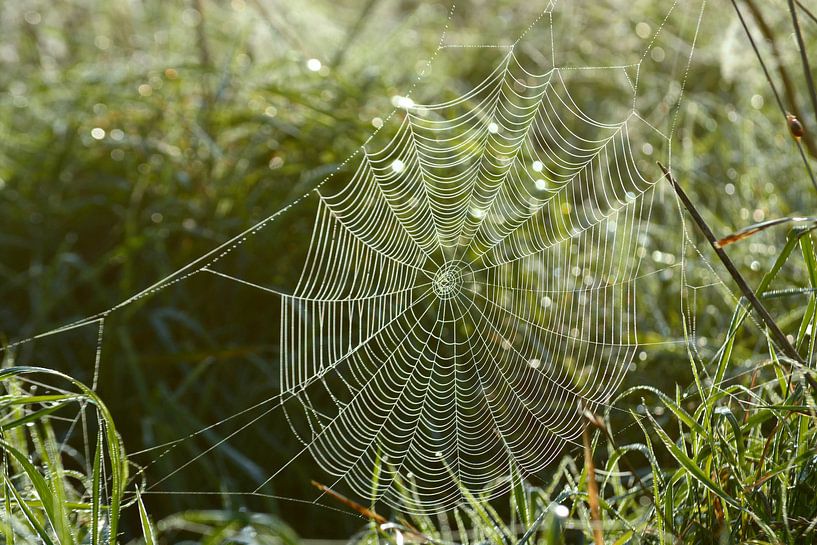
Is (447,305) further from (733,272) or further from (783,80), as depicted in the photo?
(733,272)

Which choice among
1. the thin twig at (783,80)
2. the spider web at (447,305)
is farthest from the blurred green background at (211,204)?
the thin twig at (783,80)

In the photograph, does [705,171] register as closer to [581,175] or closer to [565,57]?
[581,175]

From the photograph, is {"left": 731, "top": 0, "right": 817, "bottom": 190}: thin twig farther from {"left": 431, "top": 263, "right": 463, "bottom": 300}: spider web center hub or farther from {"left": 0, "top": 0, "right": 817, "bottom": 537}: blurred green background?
{"left": 431, "top": 263, "right": 463, "bottom": 300}: spider web center hub

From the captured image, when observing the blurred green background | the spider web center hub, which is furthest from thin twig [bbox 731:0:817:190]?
the spider web center hub

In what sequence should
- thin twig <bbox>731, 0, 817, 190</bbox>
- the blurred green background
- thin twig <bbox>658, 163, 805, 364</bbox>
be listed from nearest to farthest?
thin twig <bbox>658, 163, 805, 364</bbox>
thin twig <bbox>731, 0, 817, 190</bbox>
the blurred green background

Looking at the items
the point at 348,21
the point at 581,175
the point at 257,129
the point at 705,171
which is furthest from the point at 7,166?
the point at 348,21

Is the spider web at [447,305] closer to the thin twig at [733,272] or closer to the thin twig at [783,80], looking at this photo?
the thin twig at [783,80]

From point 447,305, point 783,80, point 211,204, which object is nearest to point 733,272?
point 783,80

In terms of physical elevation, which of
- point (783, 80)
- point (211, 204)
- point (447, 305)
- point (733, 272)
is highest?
point (211, 204)
